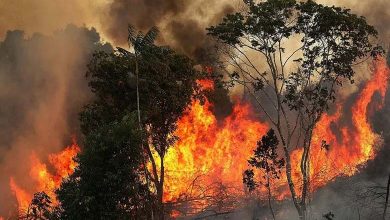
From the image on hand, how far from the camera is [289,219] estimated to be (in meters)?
39.5

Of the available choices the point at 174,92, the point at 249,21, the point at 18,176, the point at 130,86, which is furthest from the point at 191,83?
the point at 18,176

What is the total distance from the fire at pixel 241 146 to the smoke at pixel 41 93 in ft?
Answer: 48.2

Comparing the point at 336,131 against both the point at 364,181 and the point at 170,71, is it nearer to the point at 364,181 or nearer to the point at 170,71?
the point at 364,181

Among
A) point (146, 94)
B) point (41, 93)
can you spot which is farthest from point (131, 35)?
point (41, 93)

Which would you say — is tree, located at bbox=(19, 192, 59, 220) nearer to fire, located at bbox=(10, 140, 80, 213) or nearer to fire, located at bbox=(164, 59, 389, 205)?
fire, located at bbox=(164, 59, 389, 205)

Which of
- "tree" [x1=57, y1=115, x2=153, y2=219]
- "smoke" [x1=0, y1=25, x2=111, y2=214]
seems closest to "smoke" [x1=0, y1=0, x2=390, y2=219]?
"smoke" [x1=0, y1=25, x2=111, y2=214]

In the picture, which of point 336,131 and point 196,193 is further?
point 336,131

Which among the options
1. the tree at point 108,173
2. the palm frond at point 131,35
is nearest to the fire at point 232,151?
the palm frond at point 131,35

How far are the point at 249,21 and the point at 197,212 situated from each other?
1852cm

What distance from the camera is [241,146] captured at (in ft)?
149

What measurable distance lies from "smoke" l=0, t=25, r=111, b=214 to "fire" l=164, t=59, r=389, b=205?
14684 millimetres

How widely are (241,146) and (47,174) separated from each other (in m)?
20.0

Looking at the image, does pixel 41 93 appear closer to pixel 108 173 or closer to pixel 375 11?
pixel 108 173

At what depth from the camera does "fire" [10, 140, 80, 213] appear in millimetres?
46906
